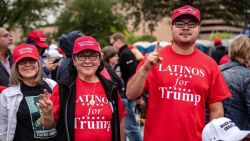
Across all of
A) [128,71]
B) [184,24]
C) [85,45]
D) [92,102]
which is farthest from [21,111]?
[128,71]

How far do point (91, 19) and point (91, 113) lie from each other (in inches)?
1401

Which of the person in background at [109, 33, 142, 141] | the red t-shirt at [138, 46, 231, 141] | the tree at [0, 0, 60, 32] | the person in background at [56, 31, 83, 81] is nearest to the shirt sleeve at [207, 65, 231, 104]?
the red t-shirt at [138, 46, 231, 141]

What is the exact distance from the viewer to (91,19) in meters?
38.9

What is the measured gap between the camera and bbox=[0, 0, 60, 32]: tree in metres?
15.3

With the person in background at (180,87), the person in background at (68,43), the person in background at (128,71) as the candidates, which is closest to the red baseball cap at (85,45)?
the person in background at (180,87)

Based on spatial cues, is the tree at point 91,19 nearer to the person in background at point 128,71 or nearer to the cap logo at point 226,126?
the person in background at point 128,71

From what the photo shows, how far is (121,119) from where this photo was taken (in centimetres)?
408

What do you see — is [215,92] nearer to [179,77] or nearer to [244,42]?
[179,77]

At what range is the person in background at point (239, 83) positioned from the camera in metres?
4.44

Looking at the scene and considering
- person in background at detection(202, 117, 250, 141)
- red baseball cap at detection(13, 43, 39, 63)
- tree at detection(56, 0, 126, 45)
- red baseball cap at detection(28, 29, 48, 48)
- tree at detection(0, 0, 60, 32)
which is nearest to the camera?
person in background at detection(202, 117, 250, 141)

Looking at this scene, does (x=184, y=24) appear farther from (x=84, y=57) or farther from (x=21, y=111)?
(x=21, y=111)

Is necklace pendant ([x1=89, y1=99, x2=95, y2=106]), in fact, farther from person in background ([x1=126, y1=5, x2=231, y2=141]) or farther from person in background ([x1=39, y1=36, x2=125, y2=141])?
person in background ([x1=126, y1=5, x2=231, y2=141])

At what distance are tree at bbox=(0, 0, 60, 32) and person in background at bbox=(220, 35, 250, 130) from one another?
452 inches

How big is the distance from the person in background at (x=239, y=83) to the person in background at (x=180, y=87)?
78 centimetres
